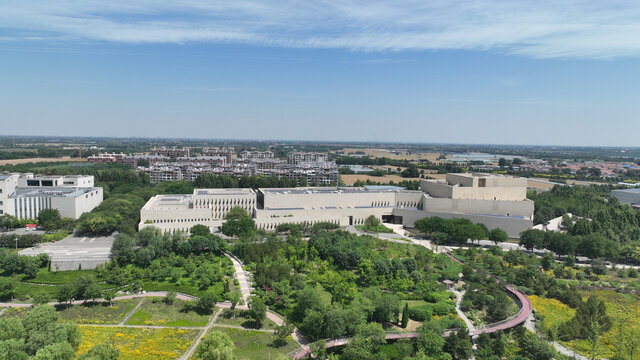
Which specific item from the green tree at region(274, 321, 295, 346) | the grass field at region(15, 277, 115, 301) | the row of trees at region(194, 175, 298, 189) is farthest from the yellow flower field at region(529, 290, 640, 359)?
the row of trees at region(194, 175, 298, 189)

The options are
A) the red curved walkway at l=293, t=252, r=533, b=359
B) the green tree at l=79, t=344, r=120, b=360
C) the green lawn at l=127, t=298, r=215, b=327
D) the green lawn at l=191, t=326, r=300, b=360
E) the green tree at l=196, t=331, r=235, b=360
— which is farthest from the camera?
the green lawn at l=127, t=298, r=215, b=327

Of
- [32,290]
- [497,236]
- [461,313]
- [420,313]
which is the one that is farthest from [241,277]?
[497,236]

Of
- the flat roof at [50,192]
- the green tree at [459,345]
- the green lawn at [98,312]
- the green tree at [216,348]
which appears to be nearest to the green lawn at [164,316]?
the green lawn at [98,312]

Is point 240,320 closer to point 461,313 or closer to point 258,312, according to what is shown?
point 258,312

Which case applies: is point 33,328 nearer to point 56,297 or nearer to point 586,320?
point 56,297

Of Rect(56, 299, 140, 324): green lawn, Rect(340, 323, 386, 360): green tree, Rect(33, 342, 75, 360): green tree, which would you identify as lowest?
Rect(56, 299, 140, 324): green lawn

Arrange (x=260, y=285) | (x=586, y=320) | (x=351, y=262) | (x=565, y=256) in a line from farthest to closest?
(x=565, y=256)
(x=351, y=262)
(x=260, y=285)
(x=586, y=320)

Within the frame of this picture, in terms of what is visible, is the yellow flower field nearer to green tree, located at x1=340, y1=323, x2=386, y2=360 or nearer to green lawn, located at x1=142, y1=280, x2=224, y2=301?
green tree, located at x1=340, y1=323, x2=386, y2=360

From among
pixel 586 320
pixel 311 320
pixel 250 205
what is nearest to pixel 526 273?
pixel 586 320
